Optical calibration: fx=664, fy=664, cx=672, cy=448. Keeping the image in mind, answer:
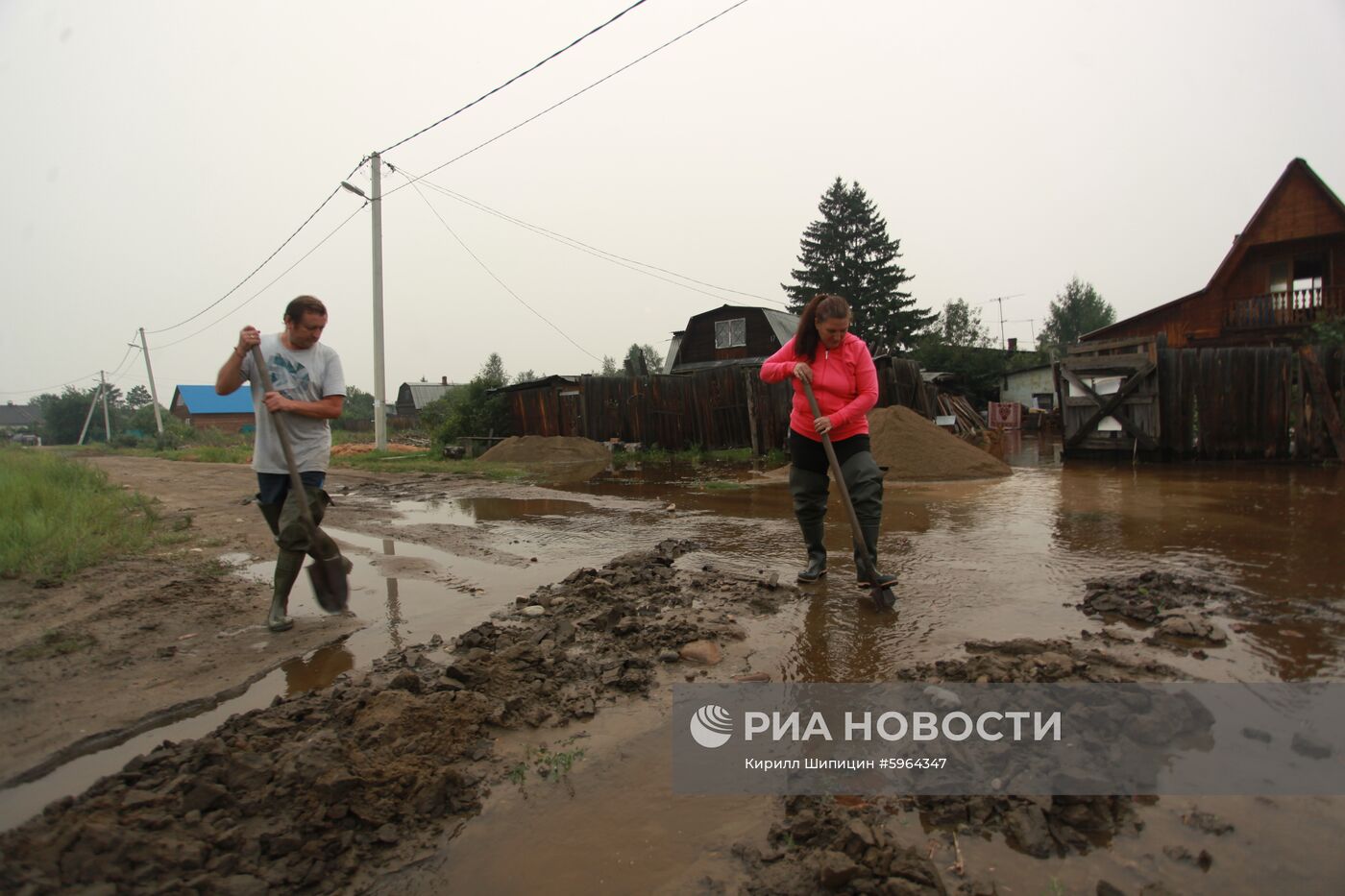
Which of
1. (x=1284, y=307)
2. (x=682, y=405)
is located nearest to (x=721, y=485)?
(x=682, y=405)

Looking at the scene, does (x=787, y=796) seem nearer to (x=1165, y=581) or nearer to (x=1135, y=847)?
(x=1135, y=847)

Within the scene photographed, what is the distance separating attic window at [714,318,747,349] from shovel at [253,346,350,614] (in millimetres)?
25096

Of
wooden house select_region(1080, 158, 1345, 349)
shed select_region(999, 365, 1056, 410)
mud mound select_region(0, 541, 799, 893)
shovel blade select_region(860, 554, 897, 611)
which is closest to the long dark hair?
shovel blade select_region(860, 554, 897, 611)

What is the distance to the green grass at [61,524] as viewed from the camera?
4.32 m

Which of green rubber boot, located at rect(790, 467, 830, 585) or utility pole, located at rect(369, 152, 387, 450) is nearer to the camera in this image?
green rubber boot, located at rect(790, 467, 830, 585)

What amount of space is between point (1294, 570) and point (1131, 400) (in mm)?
7661

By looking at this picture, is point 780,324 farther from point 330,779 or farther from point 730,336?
point 330,779

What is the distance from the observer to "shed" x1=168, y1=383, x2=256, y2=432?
168 ft

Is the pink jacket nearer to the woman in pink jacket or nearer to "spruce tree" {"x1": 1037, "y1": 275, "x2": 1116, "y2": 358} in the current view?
the woman in pink jacket

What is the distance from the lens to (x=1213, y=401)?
9.93m

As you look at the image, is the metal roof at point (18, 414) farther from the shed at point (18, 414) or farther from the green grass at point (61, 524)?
the green grass at point (61, 524)

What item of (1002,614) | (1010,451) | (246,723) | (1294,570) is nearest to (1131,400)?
(1010,451)

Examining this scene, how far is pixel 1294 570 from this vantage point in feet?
12.3

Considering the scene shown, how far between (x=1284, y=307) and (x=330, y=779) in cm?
2439
